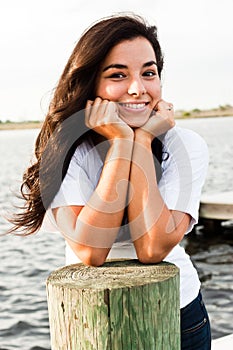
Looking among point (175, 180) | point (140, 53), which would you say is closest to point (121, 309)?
point (175, 180)

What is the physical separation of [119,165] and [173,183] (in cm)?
25

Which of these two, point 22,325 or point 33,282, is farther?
point 33,282

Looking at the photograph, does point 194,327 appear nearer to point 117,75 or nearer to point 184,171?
point 184,171

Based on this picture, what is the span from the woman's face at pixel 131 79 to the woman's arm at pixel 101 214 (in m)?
0.18

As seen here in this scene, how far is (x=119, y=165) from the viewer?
8.65 feet

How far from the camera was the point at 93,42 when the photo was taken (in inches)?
108

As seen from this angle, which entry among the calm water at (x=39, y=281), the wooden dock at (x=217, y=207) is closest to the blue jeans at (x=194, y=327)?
the calm water at (x=39, y=281)

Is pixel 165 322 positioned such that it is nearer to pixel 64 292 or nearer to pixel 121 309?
pixel 121 309

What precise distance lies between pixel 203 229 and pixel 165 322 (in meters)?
11.0

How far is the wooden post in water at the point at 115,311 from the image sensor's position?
2209 millimetres

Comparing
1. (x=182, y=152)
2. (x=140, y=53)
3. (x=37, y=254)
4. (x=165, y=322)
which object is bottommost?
(x=37, y=254)

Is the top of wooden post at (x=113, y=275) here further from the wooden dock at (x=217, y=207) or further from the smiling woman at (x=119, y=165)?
the wooden dock at (x=217, y=207)

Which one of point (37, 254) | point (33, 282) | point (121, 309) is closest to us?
point (121, 309)

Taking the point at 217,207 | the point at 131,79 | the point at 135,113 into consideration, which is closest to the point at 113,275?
the point at 135,113
